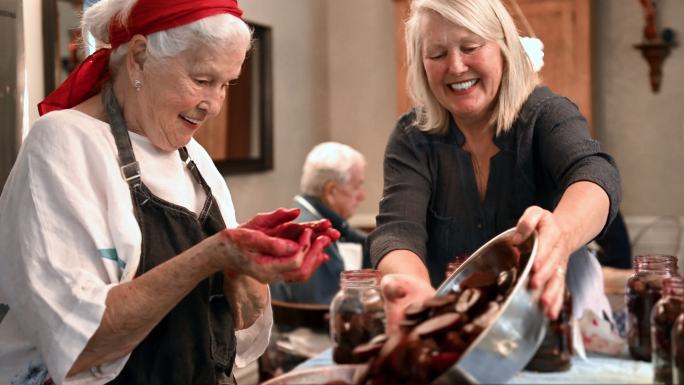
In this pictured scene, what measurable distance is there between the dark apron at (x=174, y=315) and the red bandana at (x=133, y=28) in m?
0.05

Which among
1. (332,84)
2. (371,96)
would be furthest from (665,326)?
(332,84)

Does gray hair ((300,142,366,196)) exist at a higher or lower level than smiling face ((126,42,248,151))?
lower

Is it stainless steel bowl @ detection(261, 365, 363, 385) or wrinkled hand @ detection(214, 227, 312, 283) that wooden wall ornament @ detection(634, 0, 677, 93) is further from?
stainless steel bowl @ detection(261, 365, 363, 385)

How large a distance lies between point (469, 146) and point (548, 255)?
0.82 metres

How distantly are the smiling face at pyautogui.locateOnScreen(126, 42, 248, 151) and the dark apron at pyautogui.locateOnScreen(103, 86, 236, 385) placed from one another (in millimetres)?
61

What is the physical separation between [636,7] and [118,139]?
12.9 ft

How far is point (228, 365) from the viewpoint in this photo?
73.2 inches

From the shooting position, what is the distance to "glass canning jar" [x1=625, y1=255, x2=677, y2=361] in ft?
4.67

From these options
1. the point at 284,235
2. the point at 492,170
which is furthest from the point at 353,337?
the point at 492,170

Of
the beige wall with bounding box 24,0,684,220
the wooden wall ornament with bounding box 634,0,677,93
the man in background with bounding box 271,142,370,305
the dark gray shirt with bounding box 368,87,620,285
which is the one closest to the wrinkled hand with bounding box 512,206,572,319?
the dark gray shirt with bounding box 368,87,620,285

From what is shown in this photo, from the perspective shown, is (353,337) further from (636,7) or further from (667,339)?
(636,7)


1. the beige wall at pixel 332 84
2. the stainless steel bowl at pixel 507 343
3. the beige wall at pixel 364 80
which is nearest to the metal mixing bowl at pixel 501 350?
the stainless steel bowl at pixel 507 343

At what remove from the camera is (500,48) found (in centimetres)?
201

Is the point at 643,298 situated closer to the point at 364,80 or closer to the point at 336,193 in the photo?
the point at 336,193
